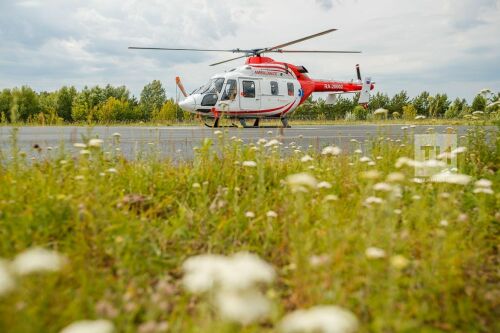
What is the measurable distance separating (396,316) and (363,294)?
18 cm

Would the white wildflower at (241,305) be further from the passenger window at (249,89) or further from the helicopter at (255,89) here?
the passenger window at (249,89)

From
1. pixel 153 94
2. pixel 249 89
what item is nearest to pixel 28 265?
pixel 249 89

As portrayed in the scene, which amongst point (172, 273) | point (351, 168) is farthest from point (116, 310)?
point (351, 168)

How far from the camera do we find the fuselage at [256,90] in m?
16.9

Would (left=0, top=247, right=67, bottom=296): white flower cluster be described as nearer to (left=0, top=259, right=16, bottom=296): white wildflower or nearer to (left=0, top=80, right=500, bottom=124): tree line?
(left=0, top=259, right=16, bottom=296): white wildflower

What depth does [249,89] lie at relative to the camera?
58.4ft

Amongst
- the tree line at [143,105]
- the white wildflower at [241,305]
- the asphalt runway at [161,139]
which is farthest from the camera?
the tree line at [143,105]

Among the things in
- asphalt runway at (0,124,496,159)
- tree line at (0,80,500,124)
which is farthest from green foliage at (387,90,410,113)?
asphalt runway at (0,124,496,159)

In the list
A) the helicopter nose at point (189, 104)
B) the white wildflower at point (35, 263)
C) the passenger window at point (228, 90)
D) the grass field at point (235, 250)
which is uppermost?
the passenger window at point (228, 90)

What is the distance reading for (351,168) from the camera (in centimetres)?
459

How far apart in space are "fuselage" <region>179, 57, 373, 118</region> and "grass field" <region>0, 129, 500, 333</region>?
487 inches

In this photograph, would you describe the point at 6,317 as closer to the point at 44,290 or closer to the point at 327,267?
the point at 44,290

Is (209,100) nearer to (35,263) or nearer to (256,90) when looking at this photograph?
(256,90)

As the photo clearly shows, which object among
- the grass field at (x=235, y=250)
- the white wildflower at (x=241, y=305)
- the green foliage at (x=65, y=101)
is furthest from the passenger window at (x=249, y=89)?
the green foliage at (x=65, y=101)
